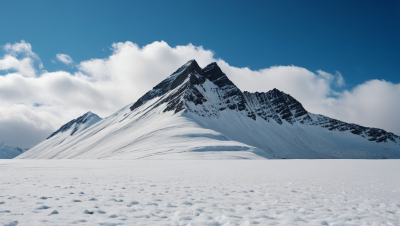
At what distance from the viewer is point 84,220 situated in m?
5.40

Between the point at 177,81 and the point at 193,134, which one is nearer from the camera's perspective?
the point at 193,134

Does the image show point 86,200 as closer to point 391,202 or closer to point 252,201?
point 252,201

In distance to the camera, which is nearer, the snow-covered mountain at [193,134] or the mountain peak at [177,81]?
the snow-covered mountain at [193,134]

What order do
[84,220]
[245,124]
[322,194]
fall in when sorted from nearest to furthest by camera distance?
[84,220], [322,194], [245,124]

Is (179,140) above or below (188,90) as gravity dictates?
below

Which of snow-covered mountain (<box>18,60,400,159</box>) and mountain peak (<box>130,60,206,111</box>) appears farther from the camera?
mountain peak (<box>130,60,206,111</box>)

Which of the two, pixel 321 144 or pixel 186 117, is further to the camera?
pixel 321 144

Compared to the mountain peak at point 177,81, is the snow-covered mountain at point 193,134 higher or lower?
lower

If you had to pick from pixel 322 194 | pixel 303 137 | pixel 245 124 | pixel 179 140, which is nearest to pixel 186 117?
pixel 179 140

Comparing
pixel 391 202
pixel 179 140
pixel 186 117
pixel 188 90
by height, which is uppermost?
pixel 188 90

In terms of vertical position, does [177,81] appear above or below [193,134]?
above

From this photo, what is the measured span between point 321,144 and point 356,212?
21097 centimetres

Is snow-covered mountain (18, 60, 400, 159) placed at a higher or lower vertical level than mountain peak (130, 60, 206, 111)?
lower

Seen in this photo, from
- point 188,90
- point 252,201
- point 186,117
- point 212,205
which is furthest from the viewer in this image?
point 188,90
